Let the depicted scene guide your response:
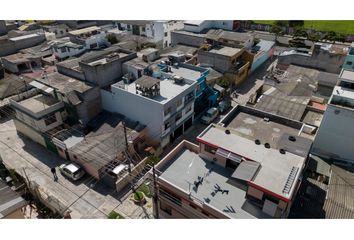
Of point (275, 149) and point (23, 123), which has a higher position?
point (275, 149)

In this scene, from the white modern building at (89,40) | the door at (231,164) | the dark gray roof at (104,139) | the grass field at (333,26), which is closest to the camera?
the door at (231,164)

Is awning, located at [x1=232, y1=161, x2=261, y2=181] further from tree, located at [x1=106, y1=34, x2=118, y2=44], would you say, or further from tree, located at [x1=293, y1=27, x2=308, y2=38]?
tree, located at [x1=293, y1=27, x2=308, y2=38]

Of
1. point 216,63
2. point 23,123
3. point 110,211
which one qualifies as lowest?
point 110,211

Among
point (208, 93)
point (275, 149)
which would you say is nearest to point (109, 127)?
point (208, 93)

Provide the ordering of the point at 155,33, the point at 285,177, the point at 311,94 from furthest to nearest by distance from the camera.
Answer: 1. the point at 155,33
2. the point at 311,94
3. the point at 285,177

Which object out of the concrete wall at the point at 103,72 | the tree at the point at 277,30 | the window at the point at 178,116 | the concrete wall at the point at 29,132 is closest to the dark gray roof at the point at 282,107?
the window at the point at 178,116

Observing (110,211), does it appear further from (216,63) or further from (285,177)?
(216,63)

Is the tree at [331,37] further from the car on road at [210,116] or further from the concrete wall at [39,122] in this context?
the concrete wall at [39,122]
